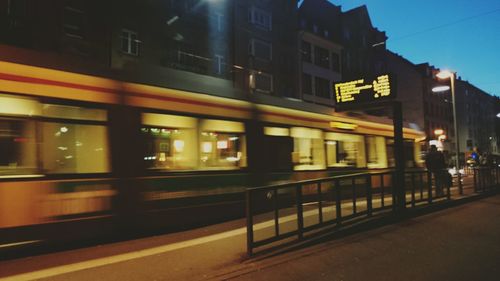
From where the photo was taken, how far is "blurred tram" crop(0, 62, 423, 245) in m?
6.51

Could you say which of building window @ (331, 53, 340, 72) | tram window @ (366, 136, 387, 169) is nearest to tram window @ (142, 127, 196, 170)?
tram window @ (366, 136, 387, 169)

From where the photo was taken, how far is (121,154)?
7.62 metres

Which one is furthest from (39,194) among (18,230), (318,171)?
(318,171)

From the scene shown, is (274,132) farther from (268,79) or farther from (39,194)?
(268,79)

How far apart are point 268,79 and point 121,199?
24.1 meters

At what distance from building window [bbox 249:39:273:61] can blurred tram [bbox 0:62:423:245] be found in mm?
18962

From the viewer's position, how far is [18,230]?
6.40 m

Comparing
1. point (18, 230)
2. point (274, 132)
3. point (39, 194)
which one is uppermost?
point (274, 132)

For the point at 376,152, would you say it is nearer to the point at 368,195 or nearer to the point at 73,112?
the point at 368,195

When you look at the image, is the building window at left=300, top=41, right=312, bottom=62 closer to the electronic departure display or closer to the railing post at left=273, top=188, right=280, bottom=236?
the electronic departure display

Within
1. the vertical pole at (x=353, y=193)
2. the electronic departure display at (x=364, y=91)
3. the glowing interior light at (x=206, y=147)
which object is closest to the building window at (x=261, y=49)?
the electronic departure display at (x=364, y=91)

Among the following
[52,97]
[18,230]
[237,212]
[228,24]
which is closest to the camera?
[18,230]

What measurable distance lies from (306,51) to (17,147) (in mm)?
30420

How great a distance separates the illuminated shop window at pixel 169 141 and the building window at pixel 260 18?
2247 centimetres
